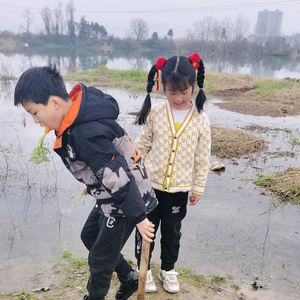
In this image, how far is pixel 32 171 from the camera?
13.9 feet

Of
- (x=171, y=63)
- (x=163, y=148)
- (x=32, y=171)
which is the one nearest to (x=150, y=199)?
(x=163, y=148)

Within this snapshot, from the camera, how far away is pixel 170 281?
2098mm

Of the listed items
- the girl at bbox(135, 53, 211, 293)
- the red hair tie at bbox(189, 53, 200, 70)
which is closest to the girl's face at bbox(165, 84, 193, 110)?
the girl at bbox(135, 53, 211, 293)

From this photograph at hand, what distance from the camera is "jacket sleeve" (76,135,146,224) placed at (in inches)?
49.9

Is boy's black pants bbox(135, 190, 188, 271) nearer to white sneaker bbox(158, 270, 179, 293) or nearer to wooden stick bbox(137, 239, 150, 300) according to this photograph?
white sneaker bbox(158, 270, 179, 293)

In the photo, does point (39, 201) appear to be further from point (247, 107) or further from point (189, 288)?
point (247, 107)

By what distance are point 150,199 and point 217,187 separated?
98.4 inches

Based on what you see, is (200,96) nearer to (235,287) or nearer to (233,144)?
(235,287)

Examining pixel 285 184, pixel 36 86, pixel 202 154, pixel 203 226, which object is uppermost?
pixel 36 86

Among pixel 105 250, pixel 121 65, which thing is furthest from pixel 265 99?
pixel 121 65

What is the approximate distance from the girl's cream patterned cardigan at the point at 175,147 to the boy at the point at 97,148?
0.38m

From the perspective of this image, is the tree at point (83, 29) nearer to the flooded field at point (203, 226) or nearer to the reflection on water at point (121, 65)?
the reflection on water at point (121, 65)

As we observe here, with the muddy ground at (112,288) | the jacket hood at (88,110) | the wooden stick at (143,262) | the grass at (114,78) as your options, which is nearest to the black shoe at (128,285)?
the muddy ground at (112,288)

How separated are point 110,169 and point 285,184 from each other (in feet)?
10.4
